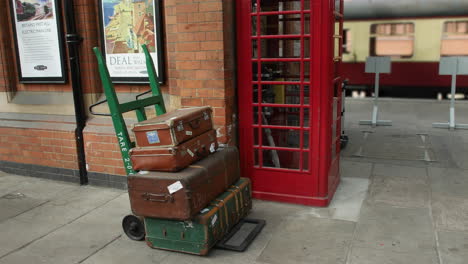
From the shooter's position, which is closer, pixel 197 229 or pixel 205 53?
A: pixel 197 229

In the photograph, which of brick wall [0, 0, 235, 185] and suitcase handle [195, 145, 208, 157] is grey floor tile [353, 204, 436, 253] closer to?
suitcase handle [195, 145, 208, 157]

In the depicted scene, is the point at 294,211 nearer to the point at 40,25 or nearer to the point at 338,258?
the point at 338,258

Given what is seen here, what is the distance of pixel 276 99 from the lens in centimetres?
452

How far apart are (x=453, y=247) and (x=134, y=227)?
280cm

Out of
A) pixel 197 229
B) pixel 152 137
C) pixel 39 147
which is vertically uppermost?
pixel 152 137

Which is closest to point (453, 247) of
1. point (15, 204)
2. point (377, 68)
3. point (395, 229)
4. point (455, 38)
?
point (395, 229)

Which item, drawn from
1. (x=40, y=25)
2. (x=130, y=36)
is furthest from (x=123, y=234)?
(x=40, y=25)

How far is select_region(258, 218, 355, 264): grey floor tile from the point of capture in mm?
3250

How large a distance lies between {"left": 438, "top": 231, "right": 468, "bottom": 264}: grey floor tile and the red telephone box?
1.22 meters

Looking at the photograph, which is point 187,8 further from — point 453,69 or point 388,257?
point 453,69

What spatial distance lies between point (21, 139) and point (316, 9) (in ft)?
14.6

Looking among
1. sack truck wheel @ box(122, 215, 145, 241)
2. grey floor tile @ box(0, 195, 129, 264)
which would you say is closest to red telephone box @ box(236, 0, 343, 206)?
sack truck wheel @ box(122, 215, 145, 241)

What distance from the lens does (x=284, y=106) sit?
13.8ft

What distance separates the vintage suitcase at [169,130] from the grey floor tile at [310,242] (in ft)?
3.97
